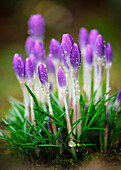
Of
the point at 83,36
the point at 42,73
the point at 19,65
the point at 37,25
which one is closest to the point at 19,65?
the point at 19,65

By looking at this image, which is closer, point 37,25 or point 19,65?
point 19,65

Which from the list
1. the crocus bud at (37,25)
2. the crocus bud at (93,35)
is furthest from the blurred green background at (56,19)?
the crocus bud at (93,35)

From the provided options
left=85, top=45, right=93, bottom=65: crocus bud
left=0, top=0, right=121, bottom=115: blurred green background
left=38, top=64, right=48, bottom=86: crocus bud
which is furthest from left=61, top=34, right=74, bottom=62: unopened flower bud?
left=0, top=0, right=121, bottom=115: blurred green background

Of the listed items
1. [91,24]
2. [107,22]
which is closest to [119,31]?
[107,22]

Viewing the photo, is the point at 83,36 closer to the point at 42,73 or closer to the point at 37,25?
the point at 37,25

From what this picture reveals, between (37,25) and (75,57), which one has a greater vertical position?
(37,25)

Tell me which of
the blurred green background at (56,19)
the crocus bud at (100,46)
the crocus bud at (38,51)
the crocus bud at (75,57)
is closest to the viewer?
the crocus bud at (75,57)

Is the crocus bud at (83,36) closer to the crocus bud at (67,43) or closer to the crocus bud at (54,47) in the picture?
the crocus bud at (54,47)
